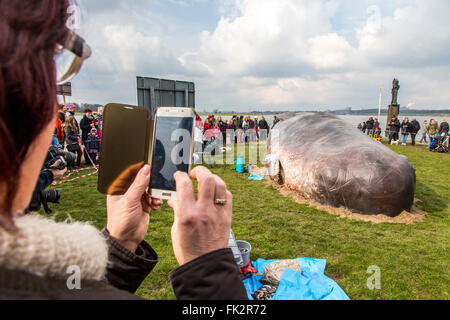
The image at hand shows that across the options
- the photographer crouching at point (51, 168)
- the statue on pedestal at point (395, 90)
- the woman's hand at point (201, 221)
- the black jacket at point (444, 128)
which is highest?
the statue on pedestal at point (395, 90)

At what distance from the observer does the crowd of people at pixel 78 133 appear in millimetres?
10359

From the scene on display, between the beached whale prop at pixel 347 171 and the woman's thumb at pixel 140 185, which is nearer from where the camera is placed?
the woman's thumb at pixel 140 185

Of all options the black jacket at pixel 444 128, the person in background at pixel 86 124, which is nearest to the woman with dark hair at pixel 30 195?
the person in background at pixel 86 124

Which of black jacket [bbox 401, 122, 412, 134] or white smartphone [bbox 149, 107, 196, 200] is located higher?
black jacket [bbox 401, 122, 412, 134]

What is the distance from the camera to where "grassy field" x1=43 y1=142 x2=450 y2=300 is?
4168 mm

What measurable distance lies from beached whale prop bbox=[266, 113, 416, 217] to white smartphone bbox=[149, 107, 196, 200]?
19.2 ft

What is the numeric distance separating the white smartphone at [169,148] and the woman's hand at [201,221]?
0.43 metres

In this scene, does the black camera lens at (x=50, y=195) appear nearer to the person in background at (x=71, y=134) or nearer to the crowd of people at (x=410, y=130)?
the person in background at (x=71, y=134)

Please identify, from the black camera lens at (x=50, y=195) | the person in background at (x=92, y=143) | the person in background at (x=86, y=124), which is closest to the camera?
the black camera lens at (x=50, y=195)

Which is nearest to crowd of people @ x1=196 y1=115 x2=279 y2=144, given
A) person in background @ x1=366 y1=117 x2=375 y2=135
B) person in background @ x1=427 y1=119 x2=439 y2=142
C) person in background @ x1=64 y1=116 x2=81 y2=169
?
person in background @ x1=366 y1=117 x2=375 y2=135

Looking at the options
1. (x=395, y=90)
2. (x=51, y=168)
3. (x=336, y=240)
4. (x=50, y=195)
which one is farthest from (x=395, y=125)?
(x=51, y=168)

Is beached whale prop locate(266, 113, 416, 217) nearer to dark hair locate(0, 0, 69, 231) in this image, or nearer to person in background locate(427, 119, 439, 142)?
dark hair locate(0, 0, 69, 231)

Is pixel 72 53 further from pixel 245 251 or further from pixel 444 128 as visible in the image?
pixel 444 128
